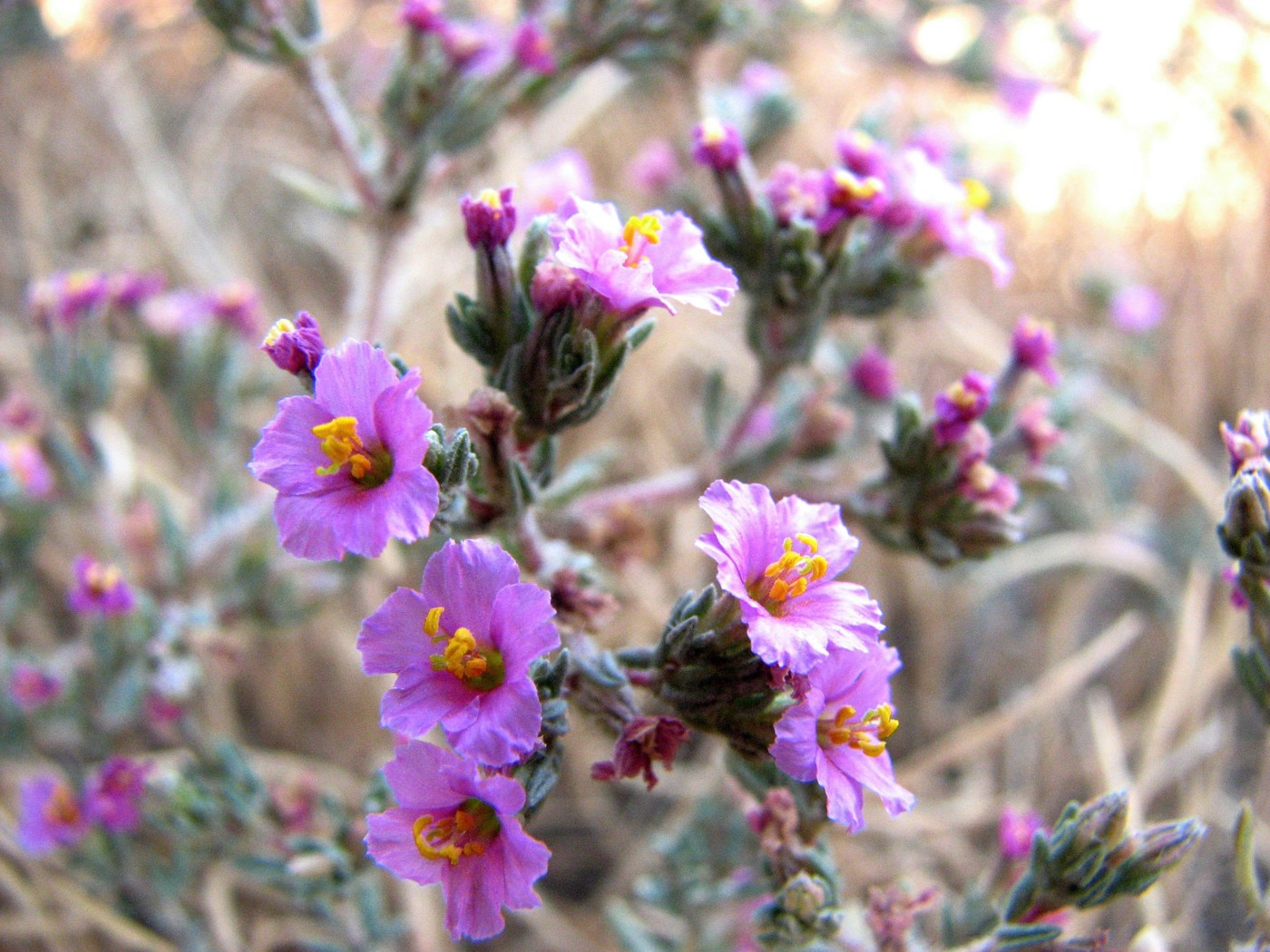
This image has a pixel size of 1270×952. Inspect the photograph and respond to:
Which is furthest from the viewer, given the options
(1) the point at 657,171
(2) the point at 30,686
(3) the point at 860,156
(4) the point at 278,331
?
(1) the point at 657,171

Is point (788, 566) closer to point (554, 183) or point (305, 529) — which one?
point (305, 529)

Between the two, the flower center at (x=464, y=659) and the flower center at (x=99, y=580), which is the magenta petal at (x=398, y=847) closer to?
the flower center at (x=464, y=659)

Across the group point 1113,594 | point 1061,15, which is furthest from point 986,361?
point 1061,15

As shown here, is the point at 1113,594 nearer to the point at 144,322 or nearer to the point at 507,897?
the point at 507,897

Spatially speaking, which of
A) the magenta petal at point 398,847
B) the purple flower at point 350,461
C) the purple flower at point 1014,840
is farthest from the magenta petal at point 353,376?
the purple flower at point 1014,840

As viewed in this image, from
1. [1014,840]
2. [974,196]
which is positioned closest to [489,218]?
[974,196]

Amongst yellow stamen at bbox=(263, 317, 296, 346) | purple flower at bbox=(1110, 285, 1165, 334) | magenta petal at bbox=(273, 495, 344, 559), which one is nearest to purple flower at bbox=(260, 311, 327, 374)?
yellow stamen at bbox=(263, 317, 296, 346)
